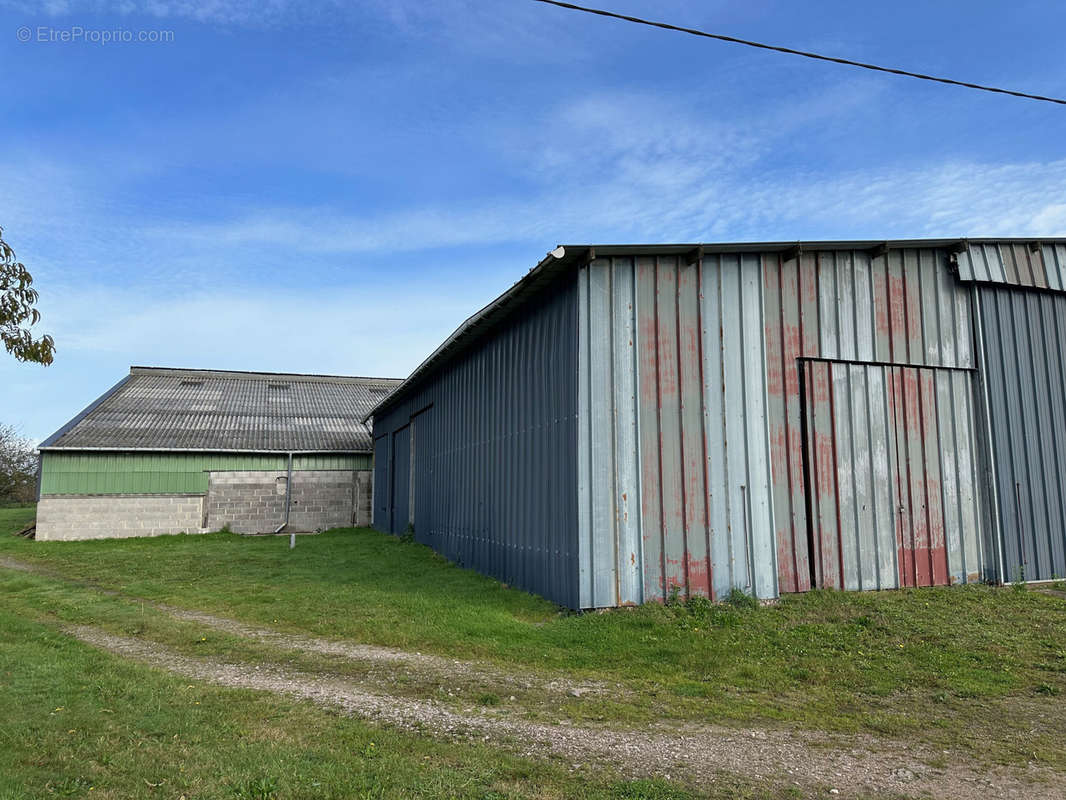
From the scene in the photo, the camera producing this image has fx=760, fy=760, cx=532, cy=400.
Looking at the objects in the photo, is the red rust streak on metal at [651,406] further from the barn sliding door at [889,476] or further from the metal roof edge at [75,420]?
the metal roof edge at [75,420]

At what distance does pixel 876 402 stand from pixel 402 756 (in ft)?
28.6

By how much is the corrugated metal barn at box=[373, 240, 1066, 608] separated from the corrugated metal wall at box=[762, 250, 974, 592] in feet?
0.10

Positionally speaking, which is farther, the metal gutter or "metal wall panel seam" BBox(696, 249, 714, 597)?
the metal gutter

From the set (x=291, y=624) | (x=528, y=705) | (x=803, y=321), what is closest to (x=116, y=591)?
(x=291, y=624)

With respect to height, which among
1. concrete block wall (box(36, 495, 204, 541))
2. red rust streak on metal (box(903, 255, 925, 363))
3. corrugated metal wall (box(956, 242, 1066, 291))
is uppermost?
corrugated metal wall (box(956, 242, 1066, 291))

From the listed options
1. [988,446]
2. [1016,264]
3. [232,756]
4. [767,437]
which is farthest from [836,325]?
[232,756]

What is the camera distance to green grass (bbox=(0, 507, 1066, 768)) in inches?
233

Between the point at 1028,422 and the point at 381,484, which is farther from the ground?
the point at 1028,422

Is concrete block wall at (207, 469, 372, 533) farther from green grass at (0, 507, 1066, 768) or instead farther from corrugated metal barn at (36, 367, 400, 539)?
green grass at (0, 507, 1066, 768)

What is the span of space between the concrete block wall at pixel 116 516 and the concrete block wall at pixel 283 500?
76 centimetres

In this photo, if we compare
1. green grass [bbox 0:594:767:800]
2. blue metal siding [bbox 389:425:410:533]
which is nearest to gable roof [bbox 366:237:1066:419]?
green grass [bbox 0:594:767:800]

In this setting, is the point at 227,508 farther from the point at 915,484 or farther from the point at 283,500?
the point at 915,484

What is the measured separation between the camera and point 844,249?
1098cm

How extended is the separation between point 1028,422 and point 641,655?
8.02 metres
